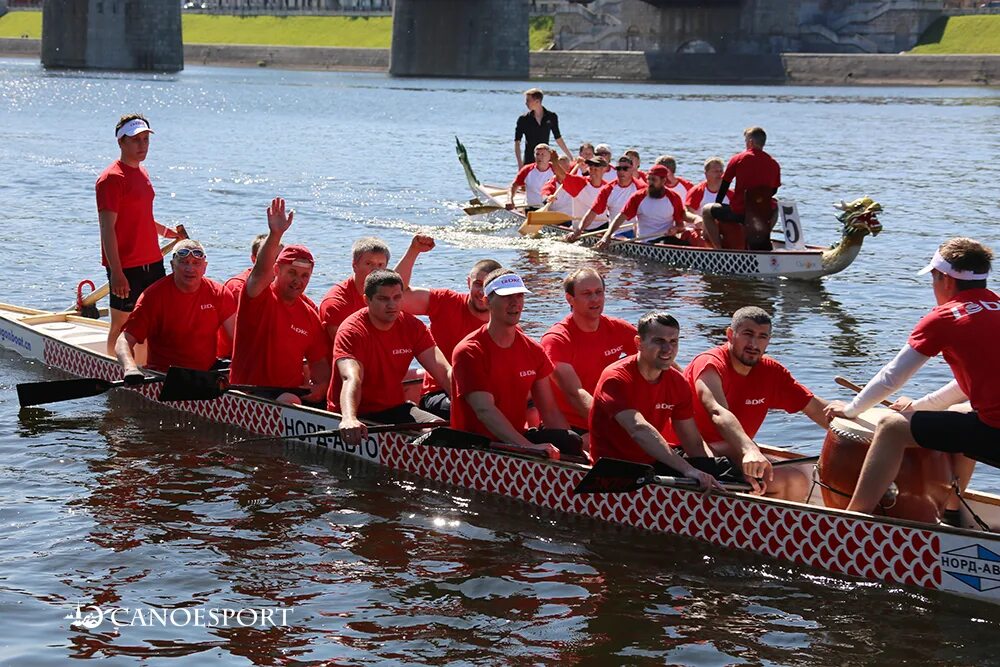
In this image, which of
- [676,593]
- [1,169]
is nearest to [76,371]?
[676,593]

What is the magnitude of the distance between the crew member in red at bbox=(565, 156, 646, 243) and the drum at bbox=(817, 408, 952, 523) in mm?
12715

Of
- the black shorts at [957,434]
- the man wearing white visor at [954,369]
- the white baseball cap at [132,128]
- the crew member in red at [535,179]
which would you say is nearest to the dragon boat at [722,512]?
the man wearing white visor at [954,369]

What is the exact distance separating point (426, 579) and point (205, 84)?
7434 cm

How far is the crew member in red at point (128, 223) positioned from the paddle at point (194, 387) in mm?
1349

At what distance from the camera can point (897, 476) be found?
8.70m

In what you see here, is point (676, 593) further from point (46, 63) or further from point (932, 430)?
point (46, 63)

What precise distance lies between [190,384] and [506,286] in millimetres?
3487

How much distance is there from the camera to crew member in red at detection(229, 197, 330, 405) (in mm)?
11039

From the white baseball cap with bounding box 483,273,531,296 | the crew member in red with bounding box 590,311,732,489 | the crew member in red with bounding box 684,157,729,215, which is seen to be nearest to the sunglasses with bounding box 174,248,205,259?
the white baseball cap with bounding box 483,273,531,296

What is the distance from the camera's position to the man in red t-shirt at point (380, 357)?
10.4m

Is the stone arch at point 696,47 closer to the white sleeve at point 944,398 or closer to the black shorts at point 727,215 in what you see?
the black shorts at point 727,215

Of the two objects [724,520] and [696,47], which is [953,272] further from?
[696,47]

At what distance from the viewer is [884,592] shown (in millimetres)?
8742

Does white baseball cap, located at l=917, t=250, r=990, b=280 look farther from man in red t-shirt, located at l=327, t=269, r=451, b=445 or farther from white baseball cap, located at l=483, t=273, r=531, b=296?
man in red t-shirt, located at l=327, t=269, r=451, b=445
